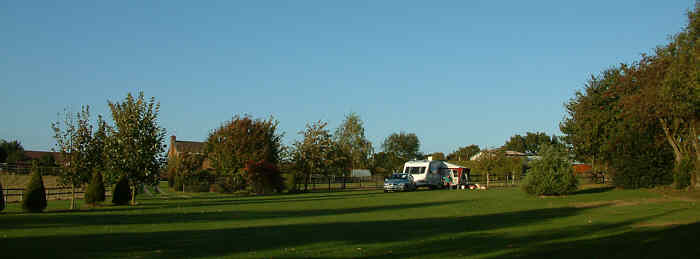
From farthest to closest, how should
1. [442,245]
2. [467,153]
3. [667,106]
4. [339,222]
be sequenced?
[467,153] → [667,106] → [339,222] → [442,245]

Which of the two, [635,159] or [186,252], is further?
[635,159]

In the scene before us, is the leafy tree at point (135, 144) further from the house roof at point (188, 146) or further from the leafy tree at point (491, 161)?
the house roof at point (188, 146)

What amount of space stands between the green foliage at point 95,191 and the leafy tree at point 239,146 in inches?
666

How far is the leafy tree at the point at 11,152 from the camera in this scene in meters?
77.6

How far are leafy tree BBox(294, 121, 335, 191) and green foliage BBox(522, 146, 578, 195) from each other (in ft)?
77.8

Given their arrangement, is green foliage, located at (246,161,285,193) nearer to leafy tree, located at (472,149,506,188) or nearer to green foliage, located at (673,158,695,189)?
leafy tree, located at (472,149,506,188)

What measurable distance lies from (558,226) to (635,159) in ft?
74.3

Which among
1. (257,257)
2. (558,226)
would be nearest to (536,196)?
(558,226)

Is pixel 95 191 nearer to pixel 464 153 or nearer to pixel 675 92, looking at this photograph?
pixel 675 92

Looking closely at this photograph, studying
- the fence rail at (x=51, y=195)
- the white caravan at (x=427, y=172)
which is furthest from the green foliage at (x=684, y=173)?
Result: the fence rail at (x=51, y=195)

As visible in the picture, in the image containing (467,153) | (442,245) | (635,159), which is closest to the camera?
(442,245)

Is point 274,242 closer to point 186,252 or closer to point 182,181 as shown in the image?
point 186,252

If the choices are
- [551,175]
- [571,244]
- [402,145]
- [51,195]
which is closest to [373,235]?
[571,244]

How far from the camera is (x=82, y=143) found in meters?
26.9
